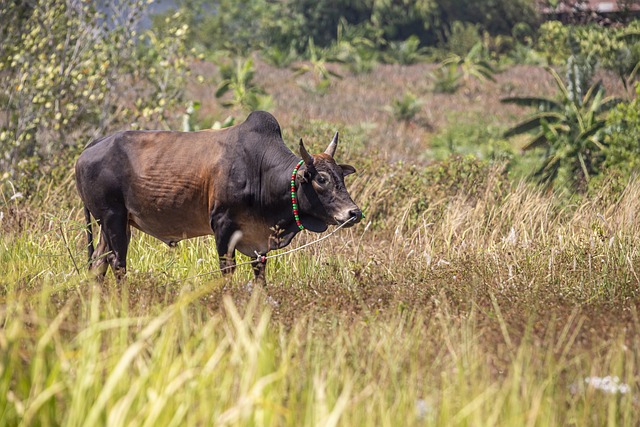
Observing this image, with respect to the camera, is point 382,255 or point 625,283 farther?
point 382,255

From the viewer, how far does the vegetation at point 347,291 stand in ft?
12.2

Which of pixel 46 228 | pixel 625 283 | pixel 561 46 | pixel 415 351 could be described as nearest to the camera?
pixel 415 351

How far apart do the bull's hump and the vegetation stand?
1043 mm

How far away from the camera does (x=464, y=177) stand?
1112 cm

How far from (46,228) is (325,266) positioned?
3041mm

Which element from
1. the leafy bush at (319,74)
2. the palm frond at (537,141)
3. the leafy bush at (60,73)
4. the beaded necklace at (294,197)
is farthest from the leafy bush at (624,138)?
the leafy bush at (319,74)

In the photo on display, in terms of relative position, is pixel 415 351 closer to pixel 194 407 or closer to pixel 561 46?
pixel 194 407

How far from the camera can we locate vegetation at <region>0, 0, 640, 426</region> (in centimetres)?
373

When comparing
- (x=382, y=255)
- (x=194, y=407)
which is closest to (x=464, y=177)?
(x=382, y=255)

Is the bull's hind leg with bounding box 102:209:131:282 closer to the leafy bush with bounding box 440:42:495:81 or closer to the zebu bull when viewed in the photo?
the zebu bull

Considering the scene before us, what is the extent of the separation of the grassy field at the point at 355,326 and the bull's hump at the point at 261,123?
105cm

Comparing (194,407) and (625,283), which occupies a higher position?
(194,407)

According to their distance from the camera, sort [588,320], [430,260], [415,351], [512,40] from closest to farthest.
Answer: [415,351]
[588,320]
[430,260]
[512,40]

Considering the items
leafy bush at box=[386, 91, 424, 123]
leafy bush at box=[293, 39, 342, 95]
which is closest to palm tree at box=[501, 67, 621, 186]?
leafy bush at box=[386, 91, 424, 123]
